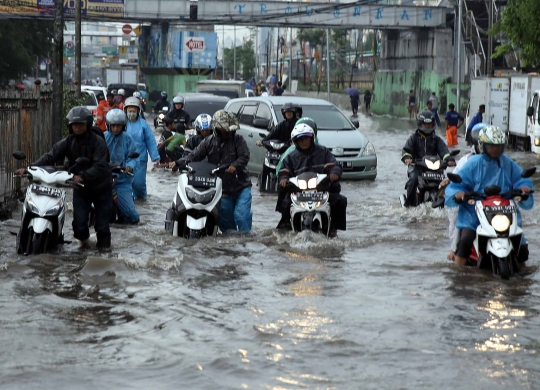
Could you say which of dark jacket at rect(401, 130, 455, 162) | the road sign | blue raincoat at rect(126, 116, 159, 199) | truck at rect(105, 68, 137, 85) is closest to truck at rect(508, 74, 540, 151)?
dark jacket at rect(401, 130, 455, 162)

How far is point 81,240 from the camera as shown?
10719mm

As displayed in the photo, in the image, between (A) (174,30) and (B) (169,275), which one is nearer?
(B) (169,275)

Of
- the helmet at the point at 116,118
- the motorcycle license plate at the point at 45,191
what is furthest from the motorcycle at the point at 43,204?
the helmet at the point at 116,118

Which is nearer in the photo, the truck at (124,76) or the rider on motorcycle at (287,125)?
the rider on motorcycle at (287,125)

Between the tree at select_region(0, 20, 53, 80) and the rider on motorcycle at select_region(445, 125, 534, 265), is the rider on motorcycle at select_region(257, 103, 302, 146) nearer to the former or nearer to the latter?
the rider on motorcycle at select_region(445, 125, 534, 265)

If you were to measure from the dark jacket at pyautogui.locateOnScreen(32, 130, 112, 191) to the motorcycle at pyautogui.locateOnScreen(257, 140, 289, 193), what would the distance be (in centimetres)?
672

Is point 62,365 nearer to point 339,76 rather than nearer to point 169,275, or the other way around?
point 169,275

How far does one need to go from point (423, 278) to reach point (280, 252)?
1945 mm

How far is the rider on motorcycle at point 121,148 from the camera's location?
41.6 ft

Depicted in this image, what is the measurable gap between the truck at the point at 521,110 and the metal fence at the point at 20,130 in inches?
588

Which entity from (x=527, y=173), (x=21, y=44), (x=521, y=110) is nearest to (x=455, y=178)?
(x=527, y=173)

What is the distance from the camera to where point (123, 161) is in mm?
12891

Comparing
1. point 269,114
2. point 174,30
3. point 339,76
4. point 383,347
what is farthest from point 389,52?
point 383,347

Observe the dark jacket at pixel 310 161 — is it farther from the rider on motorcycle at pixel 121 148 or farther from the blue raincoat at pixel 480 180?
the blue raincoat at pixel 480 180
